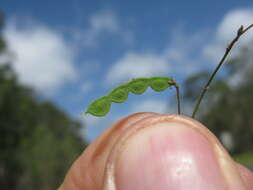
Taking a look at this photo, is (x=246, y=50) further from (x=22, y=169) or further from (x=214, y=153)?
(x=214, y=153)

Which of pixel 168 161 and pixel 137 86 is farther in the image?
pixel 137 86

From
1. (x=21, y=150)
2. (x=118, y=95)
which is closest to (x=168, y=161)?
(x=118, y=95)

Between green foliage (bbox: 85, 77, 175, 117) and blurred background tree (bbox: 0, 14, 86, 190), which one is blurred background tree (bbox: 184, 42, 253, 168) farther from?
green foliage (bbox: 85, 77, 175, 117)

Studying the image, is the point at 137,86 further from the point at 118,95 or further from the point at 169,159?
the point at 169,159

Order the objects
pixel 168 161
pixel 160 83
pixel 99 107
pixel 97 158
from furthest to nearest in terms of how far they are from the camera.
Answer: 1. pixel 97 158
2. pixel 160 83
3. pixel 99 107
4. pixel 168 161

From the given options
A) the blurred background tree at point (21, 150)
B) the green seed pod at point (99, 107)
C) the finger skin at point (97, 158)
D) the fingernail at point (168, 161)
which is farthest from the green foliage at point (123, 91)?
the blurred background tree at point (21, 150)

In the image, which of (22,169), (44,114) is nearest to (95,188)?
(22,169)

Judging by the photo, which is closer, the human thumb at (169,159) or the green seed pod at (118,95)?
the human thumb at (169,159)

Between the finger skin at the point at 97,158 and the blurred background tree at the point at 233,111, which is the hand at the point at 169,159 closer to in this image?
the finger skin at the point at 97,158
